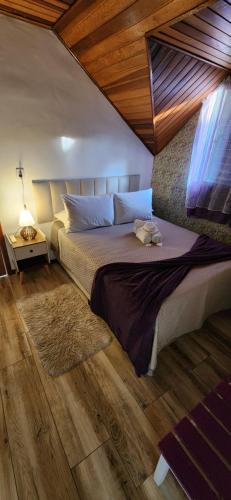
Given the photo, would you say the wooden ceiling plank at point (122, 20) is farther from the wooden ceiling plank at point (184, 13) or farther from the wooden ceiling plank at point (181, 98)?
the wooden ceiling plank at point (181, 98)

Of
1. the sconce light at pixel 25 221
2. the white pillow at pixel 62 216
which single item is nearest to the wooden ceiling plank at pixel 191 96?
the white pillow at pixel 62 216

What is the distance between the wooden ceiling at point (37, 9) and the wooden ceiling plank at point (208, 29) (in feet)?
2.87

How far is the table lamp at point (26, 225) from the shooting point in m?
2.14

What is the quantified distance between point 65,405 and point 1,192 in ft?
6.35

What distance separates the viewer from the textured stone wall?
103 inches

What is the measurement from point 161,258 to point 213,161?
1.41m

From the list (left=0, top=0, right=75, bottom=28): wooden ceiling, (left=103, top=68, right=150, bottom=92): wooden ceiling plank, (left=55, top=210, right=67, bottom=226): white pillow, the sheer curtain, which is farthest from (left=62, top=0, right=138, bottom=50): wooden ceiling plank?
(left=55, top=210, right=67, bottom=226): white pillow

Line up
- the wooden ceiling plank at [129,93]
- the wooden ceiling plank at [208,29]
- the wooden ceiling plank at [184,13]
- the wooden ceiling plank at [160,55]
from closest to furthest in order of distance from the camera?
1. the wooden ceiling plank at [184,13]
2. the wooden ceiling plank at [208,29]
3. the wooden ceiling plank at [160,55]
4. the wooden ceiling plank at [129,93]

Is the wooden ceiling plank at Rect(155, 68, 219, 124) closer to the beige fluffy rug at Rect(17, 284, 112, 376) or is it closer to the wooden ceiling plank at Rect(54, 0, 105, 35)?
the wooden ceiling plank at Rect(54, 0, 105, 35)

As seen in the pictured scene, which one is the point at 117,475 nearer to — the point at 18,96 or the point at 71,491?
the point at 71,491

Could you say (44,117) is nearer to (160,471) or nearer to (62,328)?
(62,328)

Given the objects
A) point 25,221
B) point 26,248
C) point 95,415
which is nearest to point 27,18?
point 25,221

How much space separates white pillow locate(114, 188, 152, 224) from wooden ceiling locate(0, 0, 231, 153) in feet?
2.81

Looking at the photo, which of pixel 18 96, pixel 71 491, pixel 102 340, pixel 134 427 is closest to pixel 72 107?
pixel 18 96
